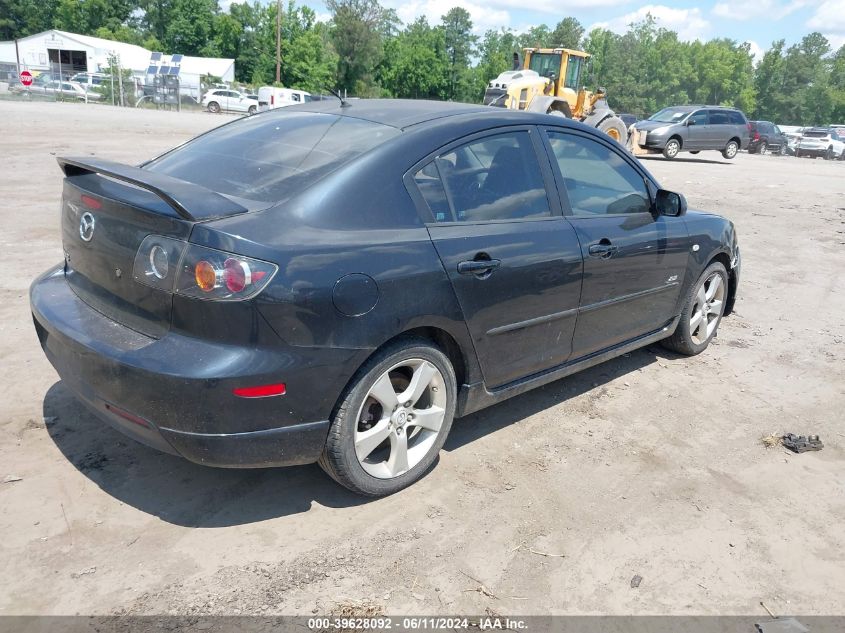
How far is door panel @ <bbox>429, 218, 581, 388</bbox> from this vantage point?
3293 mm

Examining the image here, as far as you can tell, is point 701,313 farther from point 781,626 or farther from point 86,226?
point 86,226

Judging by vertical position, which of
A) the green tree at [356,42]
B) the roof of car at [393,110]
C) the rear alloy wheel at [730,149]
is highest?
the green tree at [356,42]

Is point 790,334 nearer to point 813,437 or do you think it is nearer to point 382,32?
point 813,437

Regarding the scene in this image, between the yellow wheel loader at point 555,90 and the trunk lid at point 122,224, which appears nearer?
the trunk lid at point 122,224

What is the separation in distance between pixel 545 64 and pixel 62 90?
3739 cm

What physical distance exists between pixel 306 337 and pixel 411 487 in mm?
1098

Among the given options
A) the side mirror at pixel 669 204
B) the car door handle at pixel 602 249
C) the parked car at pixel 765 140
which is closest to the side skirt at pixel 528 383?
the car door handle at pixel 602 249

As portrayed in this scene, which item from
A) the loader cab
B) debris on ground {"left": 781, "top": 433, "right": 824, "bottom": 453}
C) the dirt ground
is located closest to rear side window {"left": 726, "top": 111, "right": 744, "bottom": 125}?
the loader cab

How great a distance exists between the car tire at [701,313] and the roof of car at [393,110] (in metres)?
2.32

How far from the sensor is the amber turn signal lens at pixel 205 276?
2.63 m

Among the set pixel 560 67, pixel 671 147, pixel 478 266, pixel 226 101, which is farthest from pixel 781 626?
pixel 226 101

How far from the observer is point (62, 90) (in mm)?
45594

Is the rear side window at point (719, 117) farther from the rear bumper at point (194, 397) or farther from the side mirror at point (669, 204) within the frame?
the rear bumper at point (194, 397)

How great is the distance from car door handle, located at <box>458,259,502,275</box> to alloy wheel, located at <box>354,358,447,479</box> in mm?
467
